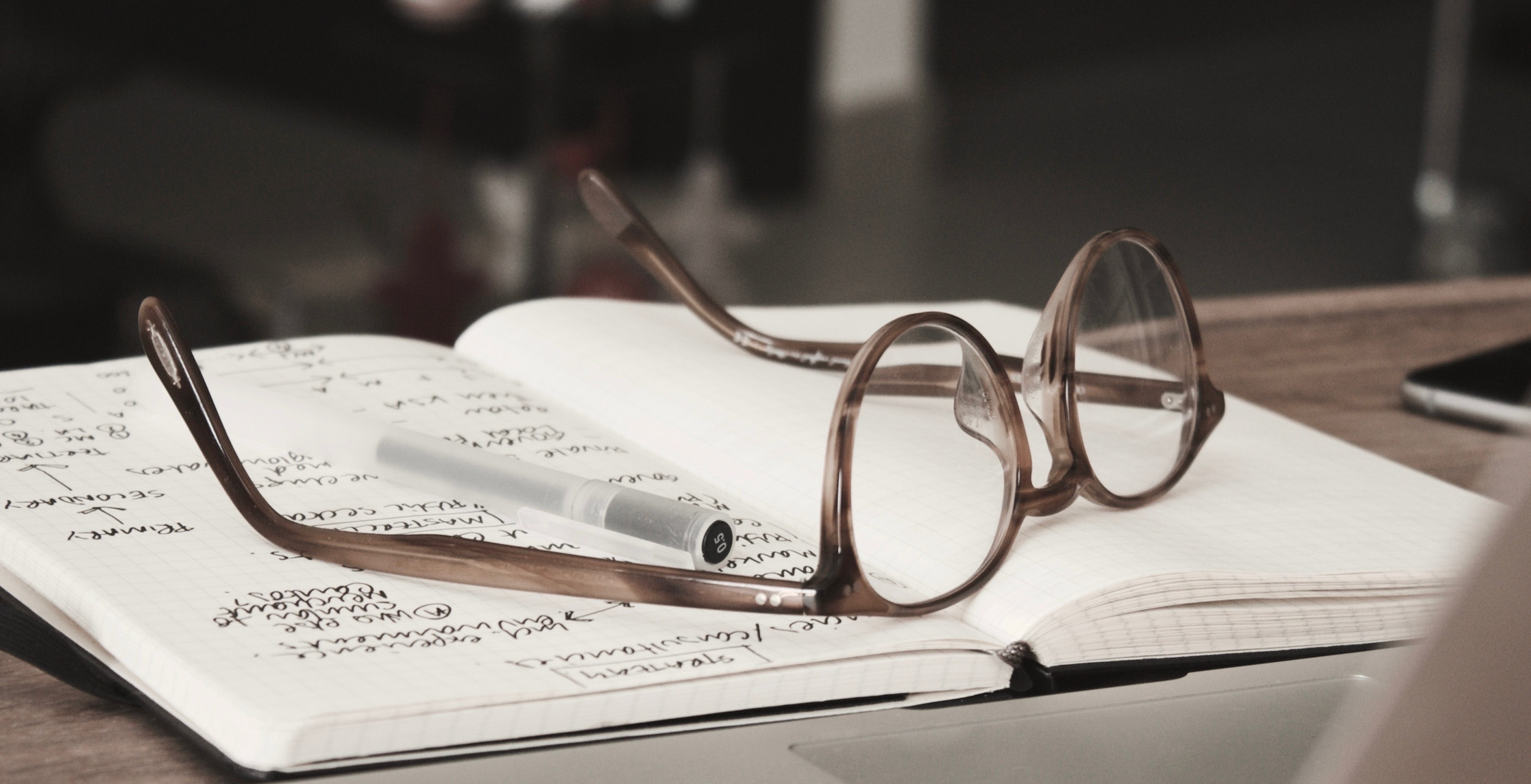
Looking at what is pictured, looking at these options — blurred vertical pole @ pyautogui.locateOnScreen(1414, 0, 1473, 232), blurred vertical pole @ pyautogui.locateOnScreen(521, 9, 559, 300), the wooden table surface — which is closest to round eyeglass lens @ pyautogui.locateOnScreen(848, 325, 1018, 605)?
the wooden table surface

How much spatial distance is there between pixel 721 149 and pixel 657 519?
9.70 feet

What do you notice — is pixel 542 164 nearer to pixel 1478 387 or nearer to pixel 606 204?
pixel 606 204

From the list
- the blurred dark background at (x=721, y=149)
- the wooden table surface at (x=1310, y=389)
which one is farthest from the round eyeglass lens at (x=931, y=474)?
the blurred dark background at (x=721, y=149)

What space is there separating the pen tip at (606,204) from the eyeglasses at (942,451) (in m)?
0.17

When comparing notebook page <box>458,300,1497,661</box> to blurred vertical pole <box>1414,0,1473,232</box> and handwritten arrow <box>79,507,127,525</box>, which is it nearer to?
handwritten arrow <box>79,507,127,525</box>

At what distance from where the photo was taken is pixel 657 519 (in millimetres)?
362

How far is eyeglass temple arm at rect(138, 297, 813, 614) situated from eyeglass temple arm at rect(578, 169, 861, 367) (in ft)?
0.66

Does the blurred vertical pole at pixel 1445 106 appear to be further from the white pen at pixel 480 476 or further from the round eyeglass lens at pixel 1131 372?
the white pen at pixel 480 476

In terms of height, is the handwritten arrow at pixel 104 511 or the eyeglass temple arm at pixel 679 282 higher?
the eyeglass temple arm at pixel 679 282

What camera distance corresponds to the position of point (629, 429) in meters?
0.46

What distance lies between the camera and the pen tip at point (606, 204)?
0.57 meters

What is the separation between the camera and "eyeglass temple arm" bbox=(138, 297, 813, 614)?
0.32 metres

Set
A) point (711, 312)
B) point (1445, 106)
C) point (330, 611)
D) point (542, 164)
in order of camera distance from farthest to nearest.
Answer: point (1445, 106) → point (542, 164) → point (711, 312) → point (330, 611)

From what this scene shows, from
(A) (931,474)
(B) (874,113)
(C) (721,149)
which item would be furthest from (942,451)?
(B) (874,113)
